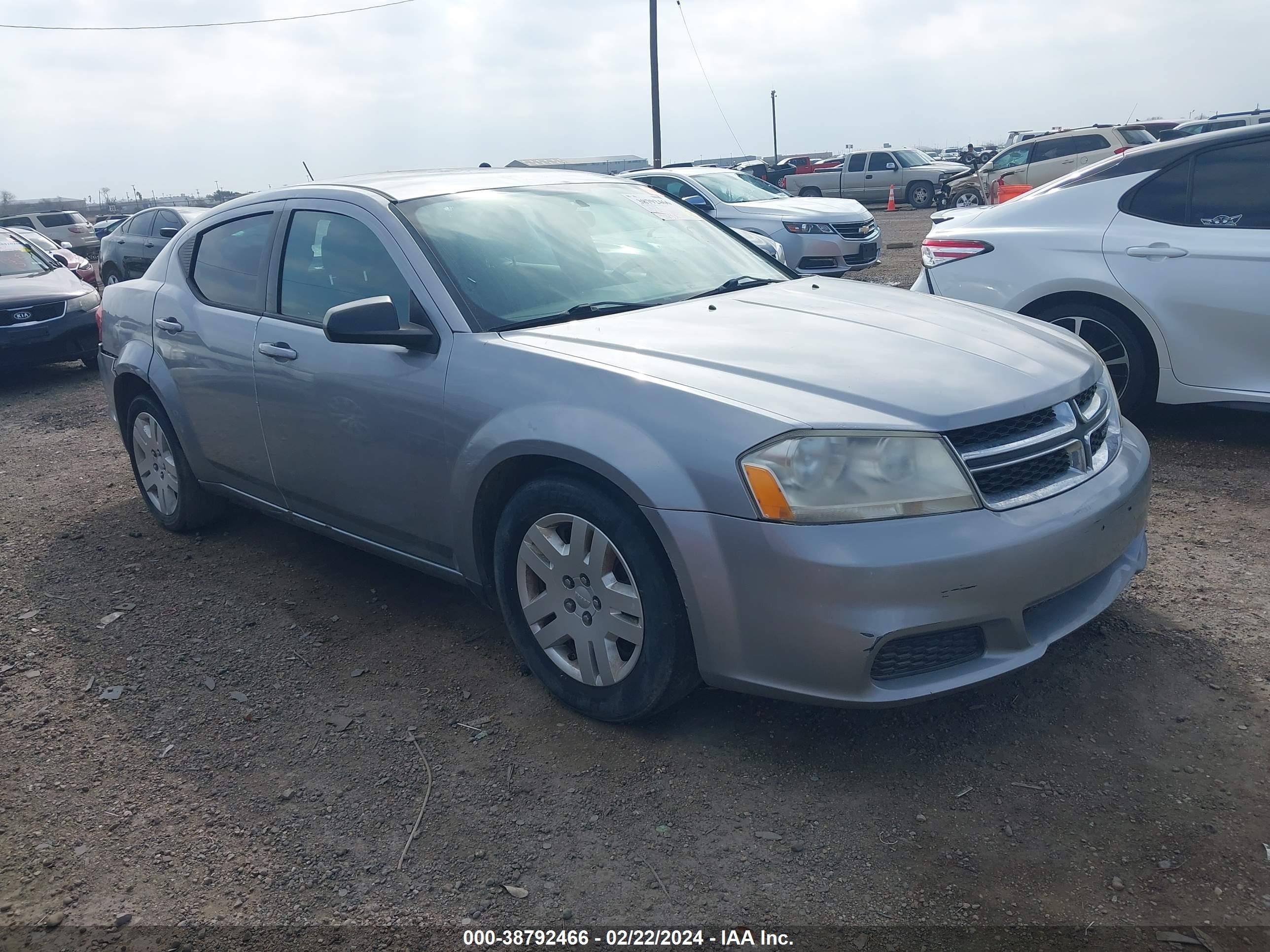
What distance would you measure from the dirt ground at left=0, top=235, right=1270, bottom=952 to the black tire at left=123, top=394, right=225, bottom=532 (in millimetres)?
887

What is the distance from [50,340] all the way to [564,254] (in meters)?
8.30

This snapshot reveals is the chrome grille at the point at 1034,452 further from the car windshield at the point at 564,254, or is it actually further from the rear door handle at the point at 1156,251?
the rear door handle at the point at 1156,251

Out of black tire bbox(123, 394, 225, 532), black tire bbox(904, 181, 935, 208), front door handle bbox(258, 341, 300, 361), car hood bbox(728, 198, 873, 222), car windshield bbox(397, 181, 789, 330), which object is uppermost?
car windshield bbox(397, 181, 789, 330)

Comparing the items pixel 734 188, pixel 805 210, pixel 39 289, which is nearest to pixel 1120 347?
pixel 805 210

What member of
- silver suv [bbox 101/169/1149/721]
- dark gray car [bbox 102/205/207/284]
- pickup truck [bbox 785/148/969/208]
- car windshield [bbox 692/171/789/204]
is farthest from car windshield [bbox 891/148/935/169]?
silver suv [bbox 101/169/1149/721]

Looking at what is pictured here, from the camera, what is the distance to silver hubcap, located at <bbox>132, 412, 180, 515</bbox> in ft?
16.8

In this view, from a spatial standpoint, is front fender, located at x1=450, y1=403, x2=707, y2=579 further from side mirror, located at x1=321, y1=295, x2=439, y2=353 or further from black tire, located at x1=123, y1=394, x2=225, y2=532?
black tire, located at x1=123, y1=394, x2=225, y2=532

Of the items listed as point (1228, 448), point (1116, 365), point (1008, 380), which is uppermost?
point (1008, 380)

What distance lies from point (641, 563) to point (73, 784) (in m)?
1.90

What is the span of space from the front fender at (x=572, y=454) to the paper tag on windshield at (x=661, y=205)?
1644 millimetres

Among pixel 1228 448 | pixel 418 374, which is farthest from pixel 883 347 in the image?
pixel 1228 448

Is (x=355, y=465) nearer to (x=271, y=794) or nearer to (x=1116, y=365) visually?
(x=271, y=794)

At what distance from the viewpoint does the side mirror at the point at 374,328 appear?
338 cm

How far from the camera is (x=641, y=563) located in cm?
287
